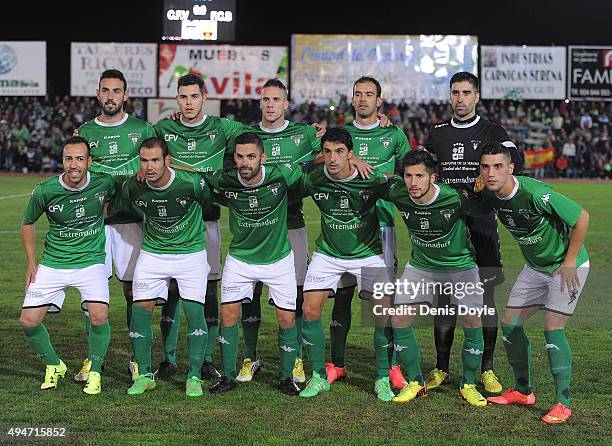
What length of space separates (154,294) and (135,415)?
3.46 feet

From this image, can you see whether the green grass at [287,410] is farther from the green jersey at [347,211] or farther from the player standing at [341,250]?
the green jersey at [347,211]

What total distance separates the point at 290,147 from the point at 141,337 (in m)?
1.85

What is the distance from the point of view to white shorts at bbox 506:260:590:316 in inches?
252

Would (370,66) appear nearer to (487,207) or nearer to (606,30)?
(606,30)

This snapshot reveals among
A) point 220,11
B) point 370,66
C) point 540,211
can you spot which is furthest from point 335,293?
point 370,66

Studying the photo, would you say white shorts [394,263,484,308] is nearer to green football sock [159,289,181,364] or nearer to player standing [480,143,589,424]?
player standing [480,143,589,424]

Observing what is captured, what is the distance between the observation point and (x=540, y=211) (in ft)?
20.7

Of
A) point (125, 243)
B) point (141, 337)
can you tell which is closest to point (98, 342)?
point (141, 337)

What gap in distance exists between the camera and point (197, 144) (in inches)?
297

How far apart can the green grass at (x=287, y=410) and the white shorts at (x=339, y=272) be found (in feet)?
2.47

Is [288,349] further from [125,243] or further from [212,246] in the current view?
[125,243]

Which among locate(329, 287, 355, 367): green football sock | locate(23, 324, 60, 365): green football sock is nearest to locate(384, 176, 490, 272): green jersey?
locate(329, 287, 355, 367): green football sock

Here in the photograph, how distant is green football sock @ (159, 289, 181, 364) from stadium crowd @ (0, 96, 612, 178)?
28.3 meters

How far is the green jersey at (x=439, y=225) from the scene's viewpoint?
6762mm
